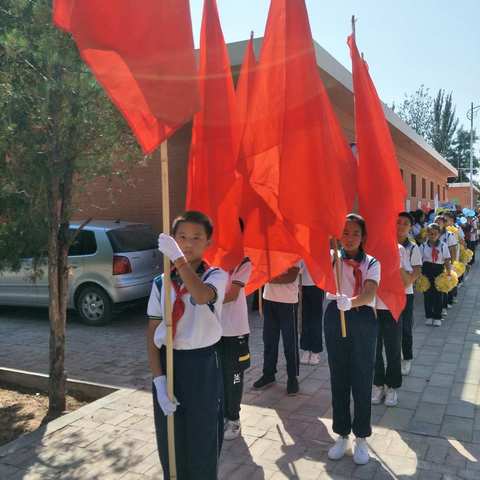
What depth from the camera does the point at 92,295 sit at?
8.69 meters

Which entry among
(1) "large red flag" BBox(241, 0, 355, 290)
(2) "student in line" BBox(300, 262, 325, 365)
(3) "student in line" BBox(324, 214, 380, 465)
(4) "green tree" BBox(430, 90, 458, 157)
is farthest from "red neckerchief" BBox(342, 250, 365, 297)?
(4) "green tree" BBox(430, 90, 458, 157)

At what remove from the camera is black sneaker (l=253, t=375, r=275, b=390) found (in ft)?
17.5

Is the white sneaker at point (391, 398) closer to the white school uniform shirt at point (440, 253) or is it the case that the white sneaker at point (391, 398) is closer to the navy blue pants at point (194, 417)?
the navy blue pants at point (194, 417)

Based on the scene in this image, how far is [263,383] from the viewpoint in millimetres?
5355

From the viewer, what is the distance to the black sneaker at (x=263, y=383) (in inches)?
210

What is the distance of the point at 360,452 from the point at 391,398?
127 centimetres

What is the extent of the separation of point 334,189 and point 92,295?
20.8 feet

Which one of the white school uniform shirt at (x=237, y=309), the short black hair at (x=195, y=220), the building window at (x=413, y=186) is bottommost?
the white school uniform shirt at (x=237, y=309)

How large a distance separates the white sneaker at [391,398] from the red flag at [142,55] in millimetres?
3479

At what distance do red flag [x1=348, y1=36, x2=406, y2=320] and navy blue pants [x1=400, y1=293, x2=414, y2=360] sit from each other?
198 cm

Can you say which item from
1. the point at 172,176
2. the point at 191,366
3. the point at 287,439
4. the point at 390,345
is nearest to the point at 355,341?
the point at 287,439

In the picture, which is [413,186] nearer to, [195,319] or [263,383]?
[263,383]

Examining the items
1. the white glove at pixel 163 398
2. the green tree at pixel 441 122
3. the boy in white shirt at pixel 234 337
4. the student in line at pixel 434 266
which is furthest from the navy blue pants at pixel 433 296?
the green tree at pixel 441 122

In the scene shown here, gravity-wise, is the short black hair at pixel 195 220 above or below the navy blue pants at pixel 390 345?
above
